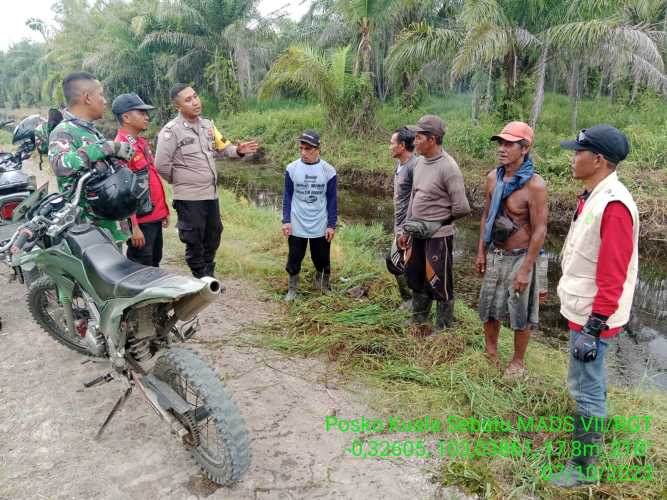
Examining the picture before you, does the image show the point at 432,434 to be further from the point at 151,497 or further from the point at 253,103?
the point at 253,103

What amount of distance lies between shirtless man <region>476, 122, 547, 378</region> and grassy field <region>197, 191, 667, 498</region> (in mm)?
334

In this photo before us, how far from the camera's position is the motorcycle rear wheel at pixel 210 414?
2.11 metres

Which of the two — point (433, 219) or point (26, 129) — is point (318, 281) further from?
point (26, 129)

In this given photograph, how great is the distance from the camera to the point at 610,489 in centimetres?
224

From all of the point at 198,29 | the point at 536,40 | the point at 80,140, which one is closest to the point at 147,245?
the point at 80,140

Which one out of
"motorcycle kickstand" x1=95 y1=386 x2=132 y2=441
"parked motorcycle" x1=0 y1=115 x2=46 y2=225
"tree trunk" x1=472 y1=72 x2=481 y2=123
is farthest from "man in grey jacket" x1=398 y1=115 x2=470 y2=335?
"tree trunk" x1=472 y1=72 x2=481 y2=123

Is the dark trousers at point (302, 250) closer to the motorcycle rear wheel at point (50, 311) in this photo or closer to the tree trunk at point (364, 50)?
the motorcycle rear wheel at point (50, 311)

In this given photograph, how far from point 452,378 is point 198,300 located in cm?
180

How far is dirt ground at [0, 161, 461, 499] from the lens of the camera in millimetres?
2242

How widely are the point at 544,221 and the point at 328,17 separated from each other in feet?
57.3

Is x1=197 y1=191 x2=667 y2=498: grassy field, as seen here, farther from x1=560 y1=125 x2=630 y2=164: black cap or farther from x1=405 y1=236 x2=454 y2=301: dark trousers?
x1=560 y1=125 x2=630 y2=164: black cap

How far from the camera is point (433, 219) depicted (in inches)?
144

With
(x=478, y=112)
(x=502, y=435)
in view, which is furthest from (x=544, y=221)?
(x=478, y=112)

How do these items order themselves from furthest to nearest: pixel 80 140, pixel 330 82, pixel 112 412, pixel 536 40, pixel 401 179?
pixel 330 82 → pixel 536 40 → pixel 401 179 → pixel 80 140 → pixel 112 412
